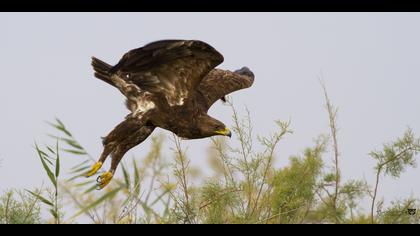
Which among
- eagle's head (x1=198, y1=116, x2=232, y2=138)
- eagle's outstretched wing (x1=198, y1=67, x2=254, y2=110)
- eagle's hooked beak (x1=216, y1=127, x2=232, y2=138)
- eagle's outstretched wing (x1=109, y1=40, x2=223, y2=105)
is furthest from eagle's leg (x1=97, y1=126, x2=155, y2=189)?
eagle's outstretched wing (x1=198, y1=67, x2=254, y2=110)

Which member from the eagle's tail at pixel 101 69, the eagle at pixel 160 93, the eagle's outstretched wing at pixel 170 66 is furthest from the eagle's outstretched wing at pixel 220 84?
the eagle's tail at pixel 101 69

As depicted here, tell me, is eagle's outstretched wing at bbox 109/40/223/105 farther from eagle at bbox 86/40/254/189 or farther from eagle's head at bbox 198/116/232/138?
eagle's head at bbox 198/116/232/138

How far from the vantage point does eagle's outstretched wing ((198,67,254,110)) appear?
10203mm

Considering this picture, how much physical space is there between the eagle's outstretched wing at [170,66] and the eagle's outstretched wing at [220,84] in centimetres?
129

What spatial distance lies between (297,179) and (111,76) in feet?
10.4

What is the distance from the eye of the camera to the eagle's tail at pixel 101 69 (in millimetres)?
9568

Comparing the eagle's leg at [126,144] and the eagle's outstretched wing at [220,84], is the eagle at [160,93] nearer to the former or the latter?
the eagle's leg at [126,144]

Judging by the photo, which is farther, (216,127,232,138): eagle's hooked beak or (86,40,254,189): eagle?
(216,127,232,138): eagle's hooked beak

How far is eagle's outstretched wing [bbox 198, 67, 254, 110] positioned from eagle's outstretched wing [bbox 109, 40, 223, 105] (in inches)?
50.8

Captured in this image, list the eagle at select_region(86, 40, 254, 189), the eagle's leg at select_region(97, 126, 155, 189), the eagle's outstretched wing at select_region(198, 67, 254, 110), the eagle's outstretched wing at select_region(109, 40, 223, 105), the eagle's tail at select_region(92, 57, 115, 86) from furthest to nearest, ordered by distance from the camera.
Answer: the eagle's outstretched wing at select_region(198, 67, 254, 110), the eagle's tail at select_region(92, 57, 115, 86), the eagle's leg at select_region(97, 126, 155, 189), the eagle at select_region(86, 40, 254, 189), the eagle's outstretched wing at select_region(109, 40, 223, 105)

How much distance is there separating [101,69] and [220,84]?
2.10 m

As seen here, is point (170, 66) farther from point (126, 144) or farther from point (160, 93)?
point (126, 144)
